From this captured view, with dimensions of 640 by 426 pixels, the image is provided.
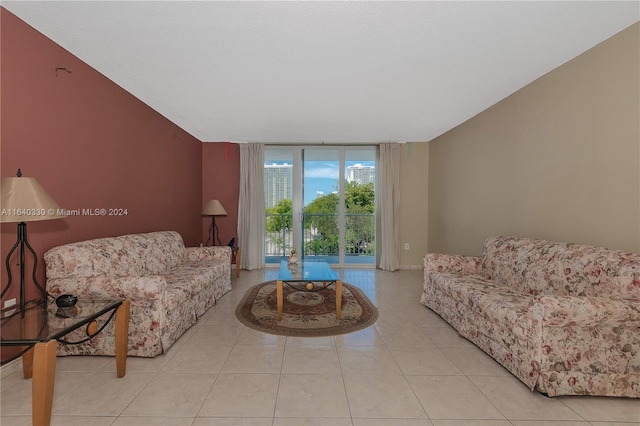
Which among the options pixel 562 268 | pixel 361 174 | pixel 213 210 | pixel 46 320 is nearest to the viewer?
pixel 46 320

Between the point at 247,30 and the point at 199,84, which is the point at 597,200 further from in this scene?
the point at 199,84

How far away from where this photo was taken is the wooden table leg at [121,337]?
1.90m

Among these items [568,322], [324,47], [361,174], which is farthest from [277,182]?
[568,322]

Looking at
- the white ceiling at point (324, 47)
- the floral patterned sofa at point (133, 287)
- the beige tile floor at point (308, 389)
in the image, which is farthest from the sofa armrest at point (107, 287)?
the white ceiling at point (324, 47)

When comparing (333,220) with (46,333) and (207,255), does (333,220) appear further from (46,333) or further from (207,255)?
(46,333)

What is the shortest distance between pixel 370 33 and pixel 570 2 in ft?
4.07

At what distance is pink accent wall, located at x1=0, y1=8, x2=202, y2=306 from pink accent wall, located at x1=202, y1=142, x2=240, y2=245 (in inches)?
55.1

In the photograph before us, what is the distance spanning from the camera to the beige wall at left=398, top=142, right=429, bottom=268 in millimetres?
5535

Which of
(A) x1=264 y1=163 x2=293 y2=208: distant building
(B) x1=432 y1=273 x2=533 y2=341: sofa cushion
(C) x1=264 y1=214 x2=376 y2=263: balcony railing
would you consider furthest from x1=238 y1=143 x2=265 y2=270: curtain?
(B) x1=432 y1=273 x2=533 y2=341: sofa cushion

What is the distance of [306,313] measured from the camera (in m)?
3.18

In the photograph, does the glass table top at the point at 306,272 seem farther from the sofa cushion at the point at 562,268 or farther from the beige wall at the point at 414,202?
the beige wall at the point at 414,202

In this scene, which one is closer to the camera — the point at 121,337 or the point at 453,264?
the point at 121,337

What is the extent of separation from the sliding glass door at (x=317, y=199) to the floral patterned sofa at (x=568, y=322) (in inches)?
133

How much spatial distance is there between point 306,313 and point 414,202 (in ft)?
11.2
